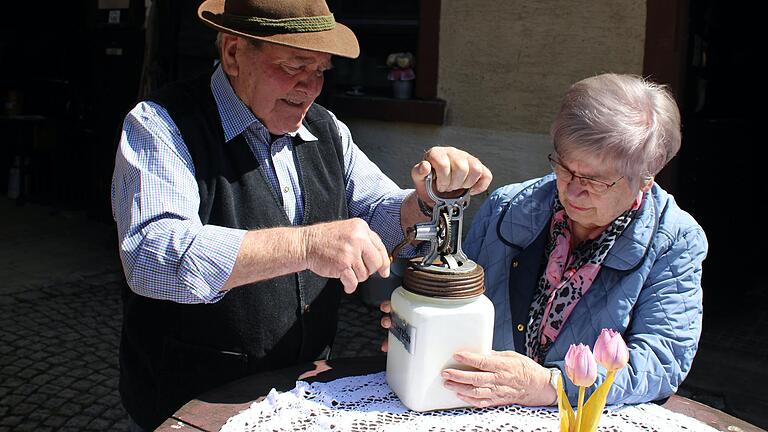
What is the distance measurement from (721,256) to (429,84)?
230 cm

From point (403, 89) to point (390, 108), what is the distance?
0.17 m

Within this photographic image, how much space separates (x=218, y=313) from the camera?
1930mm

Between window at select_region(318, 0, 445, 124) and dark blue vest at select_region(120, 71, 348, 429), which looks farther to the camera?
window at select_region(318, 0, 445, 124)

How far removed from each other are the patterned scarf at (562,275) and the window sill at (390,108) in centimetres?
310

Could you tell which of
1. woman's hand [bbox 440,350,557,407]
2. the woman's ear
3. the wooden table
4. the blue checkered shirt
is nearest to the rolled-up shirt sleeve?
the blue checkered shirt

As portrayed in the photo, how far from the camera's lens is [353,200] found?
231cm

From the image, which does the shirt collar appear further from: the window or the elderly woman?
the window

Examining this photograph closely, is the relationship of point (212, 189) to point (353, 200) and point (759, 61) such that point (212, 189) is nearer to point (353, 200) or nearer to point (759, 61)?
point (353, 200)

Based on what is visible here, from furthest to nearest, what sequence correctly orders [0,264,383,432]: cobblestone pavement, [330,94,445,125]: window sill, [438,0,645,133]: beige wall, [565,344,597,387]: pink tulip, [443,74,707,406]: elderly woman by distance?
1. [330,94,445,125]: window sill
2. [438,0,645,133]: beige wall
3. [0,264,383,432]: cobblestone pavement
4. [443,74,707,406]: elderly woman
5. [565,344,597,387]: pink tulip

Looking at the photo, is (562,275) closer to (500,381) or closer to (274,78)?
(500,381)

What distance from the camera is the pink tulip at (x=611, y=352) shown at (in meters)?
1.36

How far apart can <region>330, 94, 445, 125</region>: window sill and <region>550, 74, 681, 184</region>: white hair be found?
10.8 ft

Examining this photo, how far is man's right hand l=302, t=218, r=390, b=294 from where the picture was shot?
1592 mm

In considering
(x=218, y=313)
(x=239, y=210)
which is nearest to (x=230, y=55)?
(x=239, y=210)
